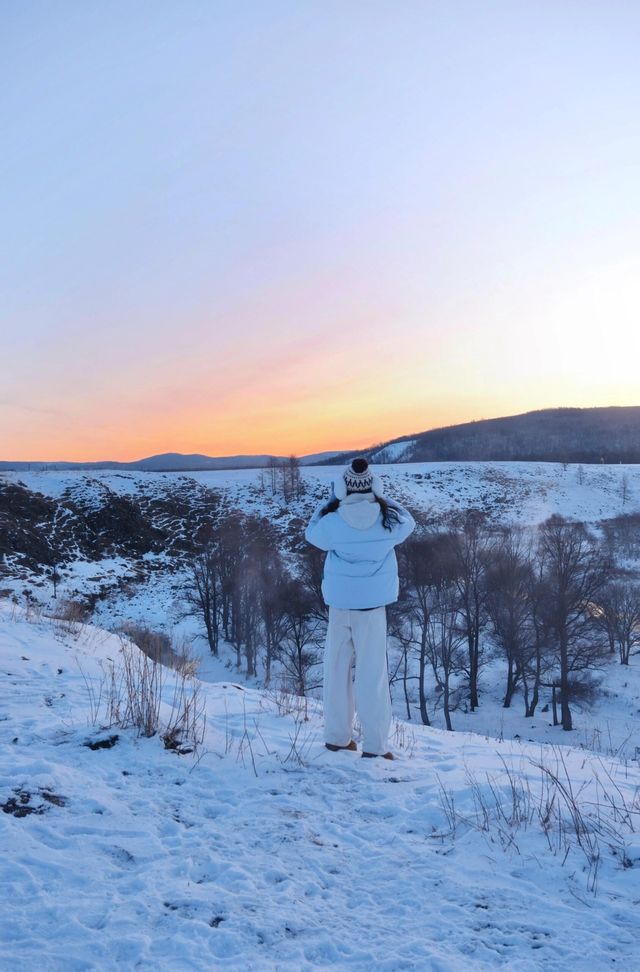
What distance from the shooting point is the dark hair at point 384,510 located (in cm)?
507

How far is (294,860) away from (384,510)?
2.91 metres

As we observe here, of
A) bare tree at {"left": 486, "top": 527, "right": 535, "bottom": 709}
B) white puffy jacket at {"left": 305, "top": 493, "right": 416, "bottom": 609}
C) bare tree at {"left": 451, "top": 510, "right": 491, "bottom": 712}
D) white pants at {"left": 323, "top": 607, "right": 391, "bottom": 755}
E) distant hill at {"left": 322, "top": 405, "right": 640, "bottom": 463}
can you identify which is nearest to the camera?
white pants at {"left": 323, "top": 607, "right": 391, "bottom": 755}

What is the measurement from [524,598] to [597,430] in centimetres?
12245

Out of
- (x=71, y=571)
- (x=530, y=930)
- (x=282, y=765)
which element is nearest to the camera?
(x=530, y=930)

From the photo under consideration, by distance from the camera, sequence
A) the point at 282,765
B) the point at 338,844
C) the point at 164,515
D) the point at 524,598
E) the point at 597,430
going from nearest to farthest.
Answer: the point at 338,844 → the point at 282,765 → the point at 524,598 → the point at 164,515 → the point at 597,430

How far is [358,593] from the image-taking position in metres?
4.94

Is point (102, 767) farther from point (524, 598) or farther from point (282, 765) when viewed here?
point (524, 598)

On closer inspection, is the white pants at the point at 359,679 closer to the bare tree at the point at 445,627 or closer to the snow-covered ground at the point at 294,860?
the snow-covered ground at the point at 294,860

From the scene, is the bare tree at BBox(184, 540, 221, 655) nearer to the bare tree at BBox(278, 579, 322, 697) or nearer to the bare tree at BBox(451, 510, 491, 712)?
the bare tree at BBox(278, 579, 322, 697)

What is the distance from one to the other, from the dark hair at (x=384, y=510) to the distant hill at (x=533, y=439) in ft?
341

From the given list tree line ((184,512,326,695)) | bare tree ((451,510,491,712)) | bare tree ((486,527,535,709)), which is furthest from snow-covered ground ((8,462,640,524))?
bare tree ((486,527,535,709))

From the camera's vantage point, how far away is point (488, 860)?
2988 millimetres

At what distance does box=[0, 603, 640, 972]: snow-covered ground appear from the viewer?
7.43 ft

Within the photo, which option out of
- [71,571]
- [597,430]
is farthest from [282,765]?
[597,430]
